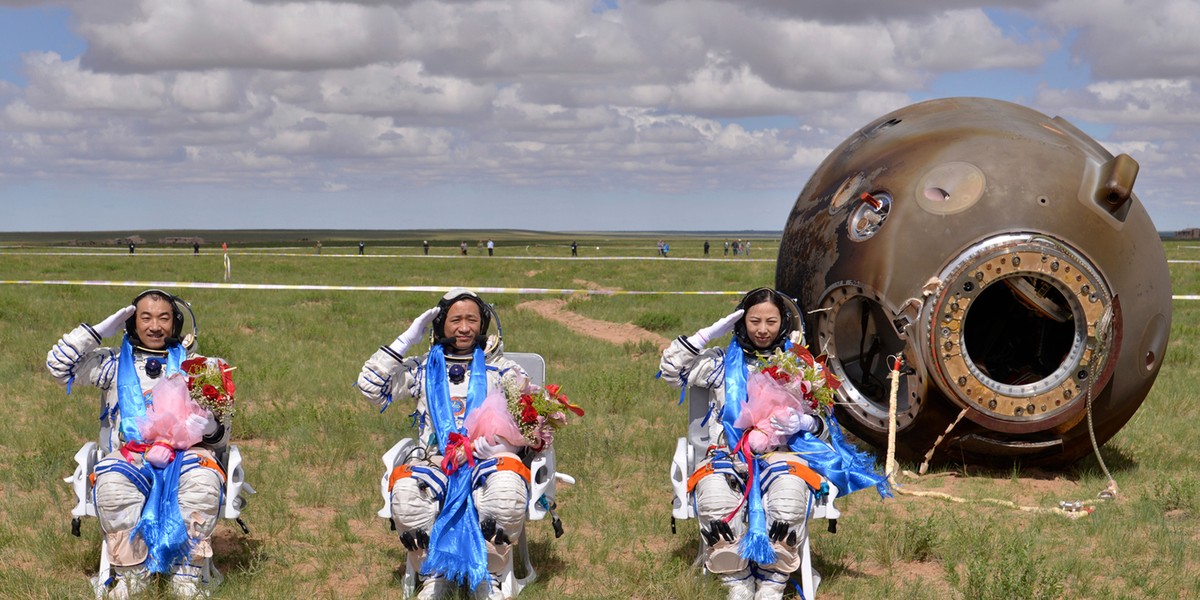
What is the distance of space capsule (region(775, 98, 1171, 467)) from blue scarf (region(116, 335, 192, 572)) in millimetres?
4275

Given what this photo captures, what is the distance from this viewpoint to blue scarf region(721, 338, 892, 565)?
Result: 5137mm

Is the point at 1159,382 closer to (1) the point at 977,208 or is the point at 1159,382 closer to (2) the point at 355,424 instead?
(1) the point at 977,208

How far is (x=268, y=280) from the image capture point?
95.5ft

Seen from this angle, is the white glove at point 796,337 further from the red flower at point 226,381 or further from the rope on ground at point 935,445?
→ the red flower at point 226,381

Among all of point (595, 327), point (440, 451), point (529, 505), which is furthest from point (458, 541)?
point (595, 327)

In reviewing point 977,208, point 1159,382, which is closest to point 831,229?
point 977,208

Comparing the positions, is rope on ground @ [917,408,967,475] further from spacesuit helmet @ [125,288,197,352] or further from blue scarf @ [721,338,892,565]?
spacesuit helmet @ [125,288,197,352]

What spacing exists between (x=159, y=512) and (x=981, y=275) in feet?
16.1

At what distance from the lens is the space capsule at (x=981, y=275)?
690 cm

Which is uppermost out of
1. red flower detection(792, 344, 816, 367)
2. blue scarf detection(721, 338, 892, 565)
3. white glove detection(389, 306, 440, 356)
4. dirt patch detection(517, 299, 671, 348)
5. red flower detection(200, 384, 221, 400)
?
white glove detection(389, 306, 440, 356)

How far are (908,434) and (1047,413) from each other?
0.89 meters

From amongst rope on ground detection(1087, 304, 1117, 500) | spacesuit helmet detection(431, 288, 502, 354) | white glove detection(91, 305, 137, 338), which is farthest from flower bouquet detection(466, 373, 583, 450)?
rope on ground detection(1087, 304, 1117, 500)

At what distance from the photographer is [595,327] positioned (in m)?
17.1

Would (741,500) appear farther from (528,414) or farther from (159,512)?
(159,512)
